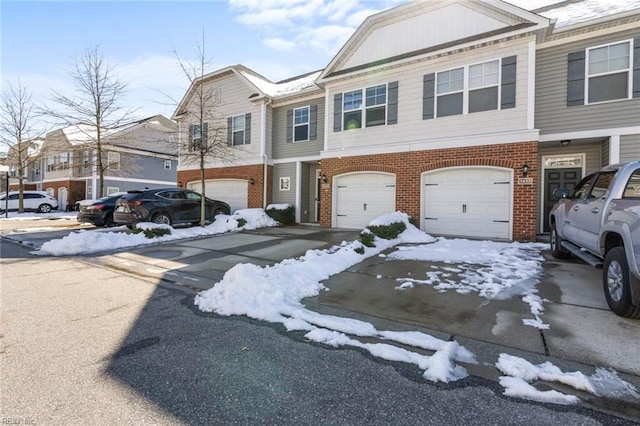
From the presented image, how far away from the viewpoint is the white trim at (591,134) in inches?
344

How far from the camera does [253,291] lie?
15.0 feet

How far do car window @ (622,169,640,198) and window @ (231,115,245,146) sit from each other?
14.6 meters

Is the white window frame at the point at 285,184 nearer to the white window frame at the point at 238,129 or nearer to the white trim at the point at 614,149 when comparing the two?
the white window frame at the point at 238,129

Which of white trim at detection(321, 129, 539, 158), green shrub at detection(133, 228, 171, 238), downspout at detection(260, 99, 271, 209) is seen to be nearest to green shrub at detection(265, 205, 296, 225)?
downspout at detection(260, 99, 271, 209)

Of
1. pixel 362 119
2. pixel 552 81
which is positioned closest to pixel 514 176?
pixel 552 81

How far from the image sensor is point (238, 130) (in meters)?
16.3

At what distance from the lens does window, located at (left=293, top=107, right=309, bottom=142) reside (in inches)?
575

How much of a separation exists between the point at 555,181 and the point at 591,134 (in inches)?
83.0

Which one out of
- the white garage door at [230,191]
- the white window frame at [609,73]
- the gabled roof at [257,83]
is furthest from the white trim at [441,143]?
the white garage door at [230,191]

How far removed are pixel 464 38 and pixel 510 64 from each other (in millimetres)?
1698

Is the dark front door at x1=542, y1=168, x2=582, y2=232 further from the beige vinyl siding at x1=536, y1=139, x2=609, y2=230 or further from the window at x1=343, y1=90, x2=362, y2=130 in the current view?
the window at x1=343, y1=90, x2=362, y2=130

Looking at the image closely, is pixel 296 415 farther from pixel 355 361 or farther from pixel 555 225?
pixel 555 225

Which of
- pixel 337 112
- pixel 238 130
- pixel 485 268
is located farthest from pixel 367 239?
pixel 238 130

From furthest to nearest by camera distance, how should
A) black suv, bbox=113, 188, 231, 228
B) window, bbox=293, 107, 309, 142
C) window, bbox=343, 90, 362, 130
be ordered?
window, bbox=293, 107, 309, 142 → window, bbox=343, 90, 362, 130 → black suv, bbox=113, 188, 231, 228
